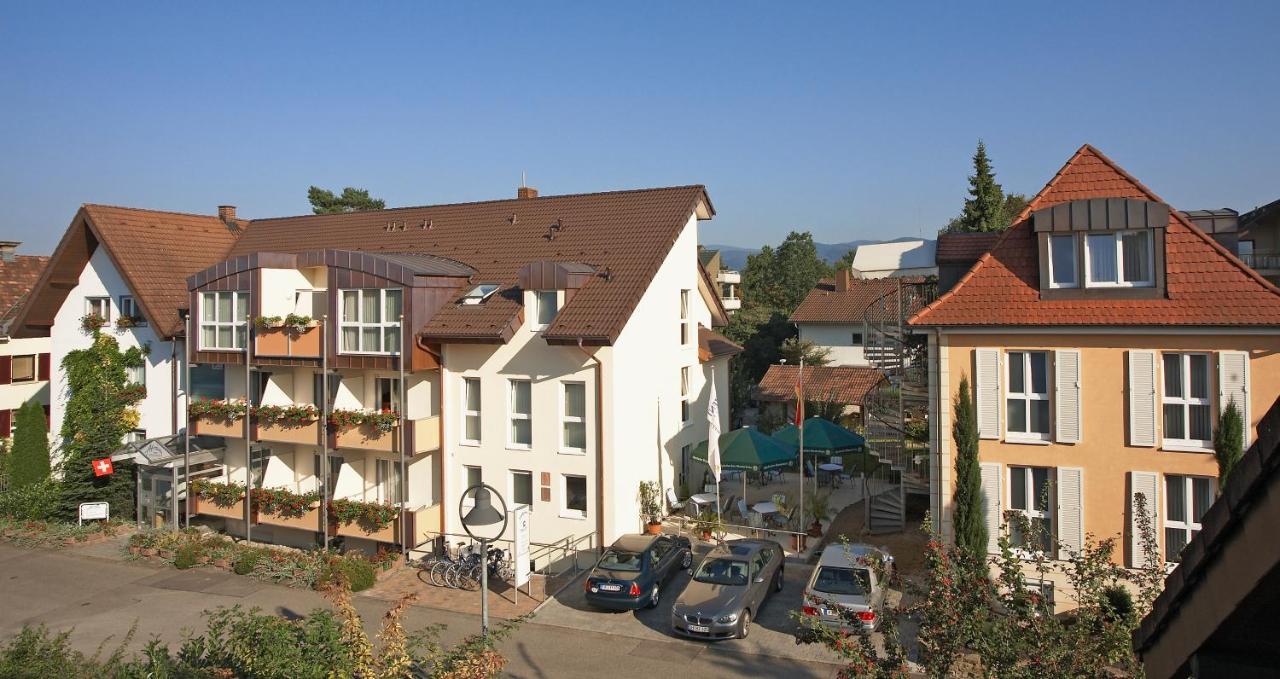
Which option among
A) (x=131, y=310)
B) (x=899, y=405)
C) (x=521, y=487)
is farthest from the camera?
(x=131, y=310)

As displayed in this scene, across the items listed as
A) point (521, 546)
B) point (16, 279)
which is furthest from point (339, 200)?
point (521, 546)

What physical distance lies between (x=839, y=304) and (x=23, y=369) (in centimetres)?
3954

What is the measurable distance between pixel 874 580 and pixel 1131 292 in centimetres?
731

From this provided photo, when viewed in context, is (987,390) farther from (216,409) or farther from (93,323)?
(93,323)

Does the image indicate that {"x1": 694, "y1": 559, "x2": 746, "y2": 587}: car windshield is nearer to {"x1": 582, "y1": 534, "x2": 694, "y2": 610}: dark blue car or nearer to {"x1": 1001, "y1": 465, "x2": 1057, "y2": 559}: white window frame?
{"x1": 582, "y1": 534, "x2": 694, "y2": 610}: dark blue car

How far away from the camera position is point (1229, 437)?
14.3m

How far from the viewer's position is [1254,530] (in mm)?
2791

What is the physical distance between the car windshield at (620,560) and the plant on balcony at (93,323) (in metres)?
20.7

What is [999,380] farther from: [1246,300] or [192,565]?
[192,565]

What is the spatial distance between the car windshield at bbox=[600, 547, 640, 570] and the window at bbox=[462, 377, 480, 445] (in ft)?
18.6

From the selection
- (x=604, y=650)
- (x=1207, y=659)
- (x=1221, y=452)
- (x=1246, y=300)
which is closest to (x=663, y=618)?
(x=604, y=650)

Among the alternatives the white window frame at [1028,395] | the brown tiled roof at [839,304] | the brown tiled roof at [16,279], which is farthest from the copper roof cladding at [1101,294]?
the brown tiled roof at [16,279]

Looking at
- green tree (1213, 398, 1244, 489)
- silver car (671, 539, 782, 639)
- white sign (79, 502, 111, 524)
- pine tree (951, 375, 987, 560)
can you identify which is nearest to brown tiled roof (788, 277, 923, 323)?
pine tree (951, 375, 987, 560)

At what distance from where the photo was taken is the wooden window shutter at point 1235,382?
14.3 m
